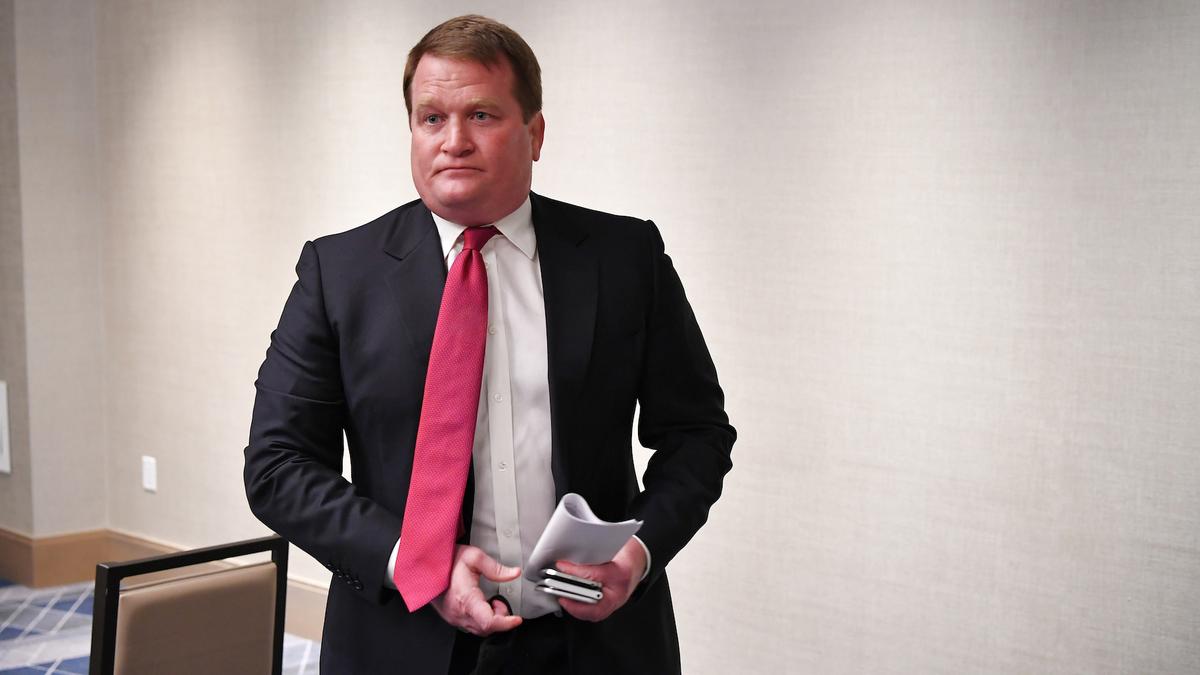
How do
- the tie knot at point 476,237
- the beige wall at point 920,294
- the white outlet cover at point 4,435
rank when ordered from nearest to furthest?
the tie knot at point 476,237 < the beige wall at point 920,294 < the white outlet cover at point 4,435

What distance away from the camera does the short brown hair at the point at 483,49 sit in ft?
5.01

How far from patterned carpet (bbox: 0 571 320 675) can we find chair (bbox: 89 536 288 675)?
1.80 metres

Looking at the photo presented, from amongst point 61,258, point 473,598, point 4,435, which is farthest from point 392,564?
point 4,435

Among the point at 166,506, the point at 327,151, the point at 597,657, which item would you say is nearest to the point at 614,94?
the point at 327,151

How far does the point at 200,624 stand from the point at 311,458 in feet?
3.01

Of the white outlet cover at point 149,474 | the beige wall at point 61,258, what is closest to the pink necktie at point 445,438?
the white outlet cover at point 149,474

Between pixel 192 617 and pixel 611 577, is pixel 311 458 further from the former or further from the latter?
pixel 192 617

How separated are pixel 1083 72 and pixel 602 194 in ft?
4.61

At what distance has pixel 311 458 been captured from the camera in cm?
162

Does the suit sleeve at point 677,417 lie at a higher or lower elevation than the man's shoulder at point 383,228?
lower

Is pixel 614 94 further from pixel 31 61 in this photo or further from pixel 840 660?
pixel 31 61

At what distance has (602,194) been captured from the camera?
11.4ft

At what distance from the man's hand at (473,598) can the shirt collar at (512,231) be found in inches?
17.3

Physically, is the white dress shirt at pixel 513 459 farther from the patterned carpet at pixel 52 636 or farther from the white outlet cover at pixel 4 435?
the white outlet cover at pixel 4 435
